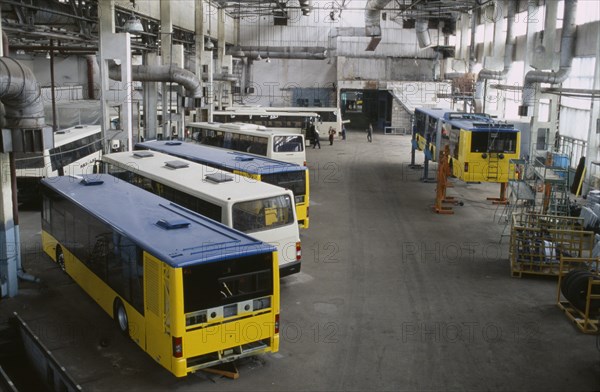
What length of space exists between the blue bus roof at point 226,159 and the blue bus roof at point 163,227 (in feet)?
12.8

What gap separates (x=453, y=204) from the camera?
2206 cm

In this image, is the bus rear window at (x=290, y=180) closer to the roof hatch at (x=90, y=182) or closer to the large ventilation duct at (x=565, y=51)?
the roof hatch at (x=90, y=182)

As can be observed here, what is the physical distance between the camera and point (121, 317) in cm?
992

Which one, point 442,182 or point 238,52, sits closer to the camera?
point 442,182

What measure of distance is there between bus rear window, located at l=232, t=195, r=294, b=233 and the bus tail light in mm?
3984

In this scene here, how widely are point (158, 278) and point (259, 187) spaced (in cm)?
480

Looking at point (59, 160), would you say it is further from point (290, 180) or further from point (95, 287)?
point (95, 287)

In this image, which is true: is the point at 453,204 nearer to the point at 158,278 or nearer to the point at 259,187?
the point at 259,187

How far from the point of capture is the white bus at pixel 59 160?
1873 centimetres

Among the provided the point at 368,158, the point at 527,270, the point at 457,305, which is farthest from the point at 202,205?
Result: the point at 368,158

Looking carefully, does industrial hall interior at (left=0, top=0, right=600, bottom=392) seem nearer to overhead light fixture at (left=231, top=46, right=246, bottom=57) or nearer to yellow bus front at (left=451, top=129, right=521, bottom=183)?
yellow bus front at (left=451, top=129, right=521, bottom=183)

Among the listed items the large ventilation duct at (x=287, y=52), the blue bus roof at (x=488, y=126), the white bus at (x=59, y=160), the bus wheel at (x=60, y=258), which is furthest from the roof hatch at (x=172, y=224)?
the large ventilation duct at (x=287, y=52)

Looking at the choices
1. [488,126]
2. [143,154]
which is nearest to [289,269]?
[143,154]

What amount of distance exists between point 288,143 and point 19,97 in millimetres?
13261
